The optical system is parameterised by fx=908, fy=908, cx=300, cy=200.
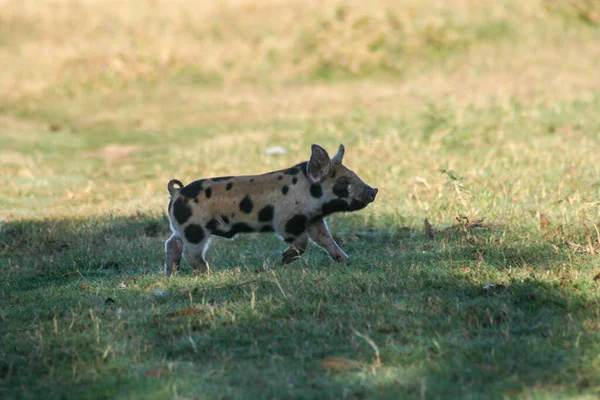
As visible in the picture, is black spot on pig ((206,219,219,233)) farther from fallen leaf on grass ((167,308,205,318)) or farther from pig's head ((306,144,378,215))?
fallen leaf on grass ((167,308,205,318))

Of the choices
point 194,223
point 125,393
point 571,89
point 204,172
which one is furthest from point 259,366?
point 571,89

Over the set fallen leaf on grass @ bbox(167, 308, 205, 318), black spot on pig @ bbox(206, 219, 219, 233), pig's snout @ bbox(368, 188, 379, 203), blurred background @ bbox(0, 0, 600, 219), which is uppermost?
blurred background @ bbox(0, 0, 600, 219)

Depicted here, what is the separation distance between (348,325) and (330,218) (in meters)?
4.29

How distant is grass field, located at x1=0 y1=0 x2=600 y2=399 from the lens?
552 centimetres

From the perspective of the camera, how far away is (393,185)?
11.7 metres

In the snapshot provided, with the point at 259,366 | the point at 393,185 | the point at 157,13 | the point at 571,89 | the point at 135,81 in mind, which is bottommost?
the point at 259,366

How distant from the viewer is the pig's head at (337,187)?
7.74 meters

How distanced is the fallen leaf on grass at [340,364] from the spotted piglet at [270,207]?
7.71 feet

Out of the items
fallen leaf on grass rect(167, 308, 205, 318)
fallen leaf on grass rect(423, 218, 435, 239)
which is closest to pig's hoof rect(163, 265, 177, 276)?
fallen leaf on grass rect(167, 308, 205, 318)

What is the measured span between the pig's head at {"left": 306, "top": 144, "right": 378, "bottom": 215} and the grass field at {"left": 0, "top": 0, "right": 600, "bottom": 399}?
1.83 feet

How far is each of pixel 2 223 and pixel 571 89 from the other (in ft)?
43.4

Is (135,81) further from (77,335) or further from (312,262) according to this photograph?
(77,335)

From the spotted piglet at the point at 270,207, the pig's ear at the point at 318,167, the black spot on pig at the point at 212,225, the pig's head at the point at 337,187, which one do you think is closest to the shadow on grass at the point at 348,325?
the spotted piglet at the point at 270,207

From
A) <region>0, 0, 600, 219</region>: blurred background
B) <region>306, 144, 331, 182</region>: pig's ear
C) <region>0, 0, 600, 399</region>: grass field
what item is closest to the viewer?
<region>0, 0, 600, 399</region>: grass field
